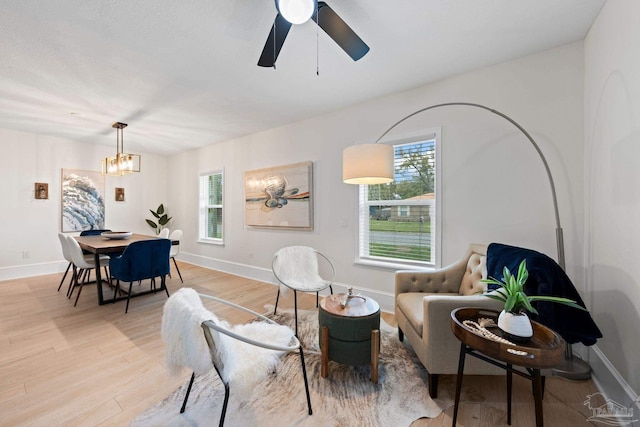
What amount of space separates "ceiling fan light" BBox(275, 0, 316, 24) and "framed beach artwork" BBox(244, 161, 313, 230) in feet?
7.88

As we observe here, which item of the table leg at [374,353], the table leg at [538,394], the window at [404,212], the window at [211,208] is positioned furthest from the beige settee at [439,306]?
the window at [211,208]

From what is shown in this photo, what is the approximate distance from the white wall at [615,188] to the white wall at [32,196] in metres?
7.31

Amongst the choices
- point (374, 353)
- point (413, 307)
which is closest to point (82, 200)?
point (374, 353)

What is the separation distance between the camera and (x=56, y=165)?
16.0ft

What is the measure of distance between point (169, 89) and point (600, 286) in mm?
4261

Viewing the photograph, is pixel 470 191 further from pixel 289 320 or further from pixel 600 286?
pixel 289 320

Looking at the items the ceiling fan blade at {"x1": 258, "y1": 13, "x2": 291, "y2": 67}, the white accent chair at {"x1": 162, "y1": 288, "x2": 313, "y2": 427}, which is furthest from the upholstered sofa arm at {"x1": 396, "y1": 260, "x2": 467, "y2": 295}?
the ceiling fan blade at {"x1": 258, "y1": 13, "x2": 291, "y2": 67}

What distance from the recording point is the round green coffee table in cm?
181

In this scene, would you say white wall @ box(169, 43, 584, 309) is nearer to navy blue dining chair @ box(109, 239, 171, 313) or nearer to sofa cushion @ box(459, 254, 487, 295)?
sofa cushion @ box(459, 254, 487, 295)

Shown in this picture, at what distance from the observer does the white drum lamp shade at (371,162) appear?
2143 millimetres

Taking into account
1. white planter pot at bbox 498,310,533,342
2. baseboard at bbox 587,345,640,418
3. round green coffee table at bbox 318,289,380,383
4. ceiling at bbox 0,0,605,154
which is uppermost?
ceiling at bbox 0,0,605,154

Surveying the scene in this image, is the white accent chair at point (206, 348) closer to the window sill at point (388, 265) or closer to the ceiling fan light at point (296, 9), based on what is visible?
the ceiling fan light at point (296, 9)

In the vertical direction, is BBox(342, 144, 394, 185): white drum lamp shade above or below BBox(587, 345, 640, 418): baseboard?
above

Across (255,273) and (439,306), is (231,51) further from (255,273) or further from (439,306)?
(255,273)
